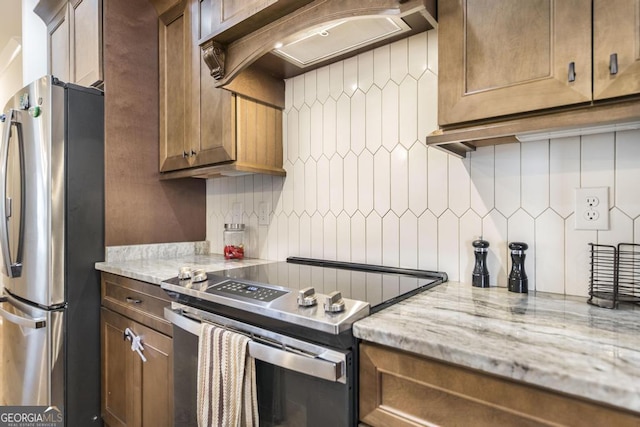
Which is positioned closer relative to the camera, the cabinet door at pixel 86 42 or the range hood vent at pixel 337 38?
the range hood vent at pixel 337 38

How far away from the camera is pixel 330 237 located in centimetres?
168

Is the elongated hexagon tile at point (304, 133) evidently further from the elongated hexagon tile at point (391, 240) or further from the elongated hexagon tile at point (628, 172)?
the elongated hexagon tile at point (628, 172)

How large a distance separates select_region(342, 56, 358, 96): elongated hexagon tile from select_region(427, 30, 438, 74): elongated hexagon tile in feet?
1.12

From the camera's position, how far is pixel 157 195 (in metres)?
2.07

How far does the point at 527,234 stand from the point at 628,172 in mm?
315

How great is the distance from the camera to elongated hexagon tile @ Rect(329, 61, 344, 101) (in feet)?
5.33

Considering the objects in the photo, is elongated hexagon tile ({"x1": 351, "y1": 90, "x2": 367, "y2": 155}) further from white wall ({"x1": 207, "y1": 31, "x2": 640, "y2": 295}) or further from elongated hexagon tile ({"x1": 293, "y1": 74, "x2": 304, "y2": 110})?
elongated hexagon tile ({"x1": 293, "y1": 74, "x2": 304, "y2": 110})

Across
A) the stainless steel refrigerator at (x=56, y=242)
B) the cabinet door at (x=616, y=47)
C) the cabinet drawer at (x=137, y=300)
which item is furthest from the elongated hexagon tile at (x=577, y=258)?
the stainless steel refrigerator at (x=56, y=242)

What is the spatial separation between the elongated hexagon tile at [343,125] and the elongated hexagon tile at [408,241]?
1.42ft

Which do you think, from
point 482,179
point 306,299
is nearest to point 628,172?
point 482,179

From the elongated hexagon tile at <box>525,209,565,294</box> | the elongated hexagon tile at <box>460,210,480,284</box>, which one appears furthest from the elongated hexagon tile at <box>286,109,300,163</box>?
the elongated hexagon tile at <box>525,209,565,294</box>

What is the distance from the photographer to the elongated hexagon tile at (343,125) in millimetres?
1603

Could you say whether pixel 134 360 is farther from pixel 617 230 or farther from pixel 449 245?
pixel 617 230

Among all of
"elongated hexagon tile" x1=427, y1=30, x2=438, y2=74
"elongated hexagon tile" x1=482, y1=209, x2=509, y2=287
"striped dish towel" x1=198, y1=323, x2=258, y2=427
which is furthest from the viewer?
"elongated hexagon tile" x1=427, y1=30, x2=438, y2=74
